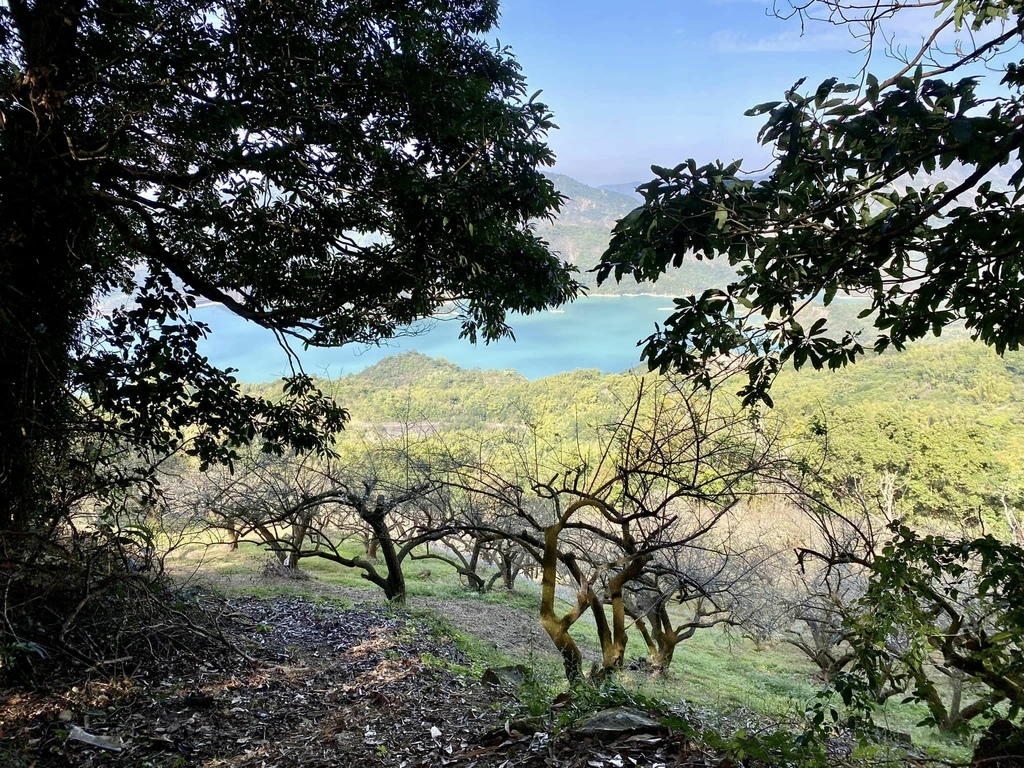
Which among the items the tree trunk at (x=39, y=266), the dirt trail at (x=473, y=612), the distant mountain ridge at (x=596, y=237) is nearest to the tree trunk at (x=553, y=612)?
the tree trunk at (x=39, y=266)

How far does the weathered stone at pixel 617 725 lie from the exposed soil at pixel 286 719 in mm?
64

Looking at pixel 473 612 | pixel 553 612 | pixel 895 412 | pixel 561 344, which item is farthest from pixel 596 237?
pixel 553 612

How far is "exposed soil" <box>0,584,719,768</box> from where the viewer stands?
2.50 meters

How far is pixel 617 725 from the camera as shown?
263 centimetres

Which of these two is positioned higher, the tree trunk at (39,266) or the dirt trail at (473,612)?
the tree trunk at (39,266)

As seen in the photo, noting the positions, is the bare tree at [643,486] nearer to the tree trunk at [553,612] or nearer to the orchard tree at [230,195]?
the tree trunk at [553,612]

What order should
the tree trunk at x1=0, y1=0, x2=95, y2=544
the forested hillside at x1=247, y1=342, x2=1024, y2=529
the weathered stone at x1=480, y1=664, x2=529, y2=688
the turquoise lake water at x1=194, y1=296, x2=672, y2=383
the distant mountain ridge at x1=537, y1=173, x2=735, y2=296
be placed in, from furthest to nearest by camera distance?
the distant mountain ridge at x1=537, y1=173, x2=735, y2=296 < the turquoise lake water at x1=194, y1=296, x2=672, y2=383 < the forested hillside at x1=247, y1=342, x2=1024, y2=529 < the weathered stone at x1=480, y1=664, x2=529, y2=688 < the tree trunk at x1=0, y1=0, x2=95, y2=544

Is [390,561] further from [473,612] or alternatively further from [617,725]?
[617,725]

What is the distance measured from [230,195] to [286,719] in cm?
359

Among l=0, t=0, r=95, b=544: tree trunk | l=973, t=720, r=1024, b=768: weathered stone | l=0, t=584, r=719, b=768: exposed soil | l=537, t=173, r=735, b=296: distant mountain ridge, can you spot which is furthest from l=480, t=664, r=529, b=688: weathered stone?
l=537, t=173, r=735, b=296: distant mountain ridge

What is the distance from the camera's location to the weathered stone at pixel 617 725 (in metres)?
2.59

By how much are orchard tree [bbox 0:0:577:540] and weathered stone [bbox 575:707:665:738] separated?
9.51 ft

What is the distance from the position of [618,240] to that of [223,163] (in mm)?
3116

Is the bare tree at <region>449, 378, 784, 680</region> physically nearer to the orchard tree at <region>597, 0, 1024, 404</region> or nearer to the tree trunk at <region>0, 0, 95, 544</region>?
the orchard tree at <region>597, 0, 1024, 404</region>
